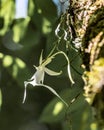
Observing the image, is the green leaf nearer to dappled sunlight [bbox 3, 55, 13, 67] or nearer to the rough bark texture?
dappled sunlight [bbox 3, 55, 13, 67]

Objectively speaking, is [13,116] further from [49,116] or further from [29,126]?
[49,116]

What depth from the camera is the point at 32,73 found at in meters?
1.33

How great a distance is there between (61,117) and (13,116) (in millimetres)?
519

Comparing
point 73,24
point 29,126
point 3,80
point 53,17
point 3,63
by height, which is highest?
point 73,24

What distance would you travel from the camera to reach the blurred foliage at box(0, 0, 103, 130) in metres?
1.14

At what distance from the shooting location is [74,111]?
1106 millimetres

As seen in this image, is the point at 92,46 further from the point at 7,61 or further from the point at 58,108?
the point at 7,61

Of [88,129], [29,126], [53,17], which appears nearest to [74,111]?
[88,129]

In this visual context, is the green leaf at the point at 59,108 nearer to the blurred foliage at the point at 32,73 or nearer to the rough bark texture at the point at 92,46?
the blurred foliage at the point at 32,73

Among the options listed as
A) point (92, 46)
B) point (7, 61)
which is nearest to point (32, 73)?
point (7, 61)

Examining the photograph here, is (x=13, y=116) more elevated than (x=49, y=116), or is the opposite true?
(x=49, y=116)

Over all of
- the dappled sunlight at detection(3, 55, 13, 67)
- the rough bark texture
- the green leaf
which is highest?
the rough bark texture

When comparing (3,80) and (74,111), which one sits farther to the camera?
(3,80)

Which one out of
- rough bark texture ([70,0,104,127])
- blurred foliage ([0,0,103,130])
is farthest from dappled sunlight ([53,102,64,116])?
rough bark texture ([70,0,104,127])
